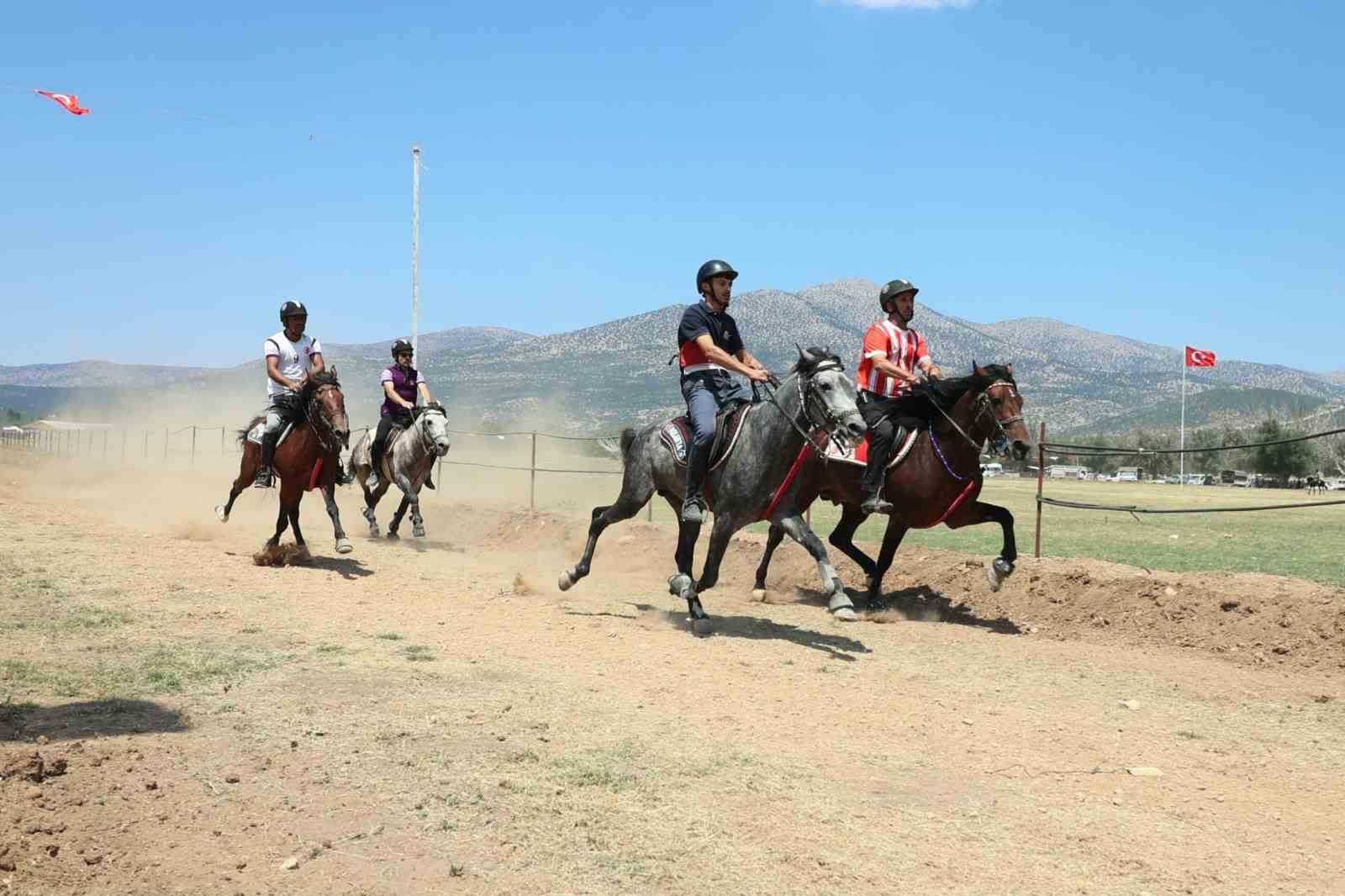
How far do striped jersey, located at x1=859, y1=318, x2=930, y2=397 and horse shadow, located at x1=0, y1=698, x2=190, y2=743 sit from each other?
7.68m

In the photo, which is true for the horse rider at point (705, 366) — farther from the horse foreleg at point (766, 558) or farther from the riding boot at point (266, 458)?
the riding boot at point (266, 458)

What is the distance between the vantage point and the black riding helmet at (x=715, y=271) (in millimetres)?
9750

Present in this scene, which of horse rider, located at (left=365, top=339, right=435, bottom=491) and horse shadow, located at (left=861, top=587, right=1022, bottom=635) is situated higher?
horse rider, located at (left=365, top=339, right=435, bottom=491)

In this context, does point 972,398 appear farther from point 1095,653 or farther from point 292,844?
point 292,844

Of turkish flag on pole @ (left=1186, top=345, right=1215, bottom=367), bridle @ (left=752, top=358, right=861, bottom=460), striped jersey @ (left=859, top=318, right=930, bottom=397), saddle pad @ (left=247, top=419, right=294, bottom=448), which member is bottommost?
saddle pad @ (left=247, top=419, right=294, bottom=448)

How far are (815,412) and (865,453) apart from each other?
2300 mm

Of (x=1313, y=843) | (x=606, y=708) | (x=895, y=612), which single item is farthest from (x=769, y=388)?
(x=1313, y=843)

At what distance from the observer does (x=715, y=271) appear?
384 inches

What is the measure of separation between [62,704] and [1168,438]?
13205 cm

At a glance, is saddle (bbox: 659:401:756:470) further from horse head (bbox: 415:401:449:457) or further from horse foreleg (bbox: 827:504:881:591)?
horse head (bbox: 415:401:449:457)

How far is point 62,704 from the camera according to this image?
606 cm

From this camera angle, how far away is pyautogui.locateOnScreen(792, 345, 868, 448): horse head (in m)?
8.72

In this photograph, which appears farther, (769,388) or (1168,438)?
(1168,438)

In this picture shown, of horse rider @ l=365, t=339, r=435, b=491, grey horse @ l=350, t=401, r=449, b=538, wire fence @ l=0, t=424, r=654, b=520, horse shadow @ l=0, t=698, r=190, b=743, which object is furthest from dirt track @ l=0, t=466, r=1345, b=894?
wire fence @ l=0, t=424, r=654, b=520
